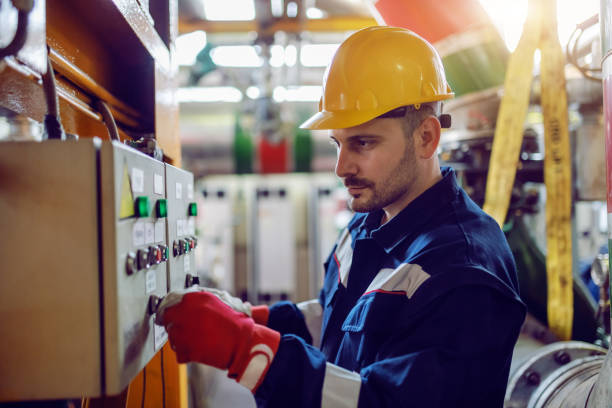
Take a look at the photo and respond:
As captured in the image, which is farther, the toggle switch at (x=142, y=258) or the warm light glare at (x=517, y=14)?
the warm light glare at (x=517, y=14)

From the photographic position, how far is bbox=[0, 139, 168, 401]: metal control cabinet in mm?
674

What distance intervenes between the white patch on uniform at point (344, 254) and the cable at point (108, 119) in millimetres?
668

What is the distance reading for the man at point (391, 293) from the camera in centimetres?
87

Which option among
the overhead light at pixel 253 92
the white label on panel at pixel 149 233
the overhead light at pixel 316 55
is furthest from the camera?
the overhead light at pixel 316 55

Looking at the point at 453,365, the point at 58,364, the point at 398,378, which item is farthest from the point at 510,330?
the point at 58,364

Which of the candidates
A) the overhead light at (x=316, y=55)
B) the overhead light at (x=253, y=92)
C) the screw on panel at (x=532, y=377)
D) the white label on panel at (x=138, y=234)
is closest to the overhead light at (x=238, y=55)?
the overhead light at (x=253, y=92)

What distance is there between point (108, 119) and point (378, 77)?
66cm

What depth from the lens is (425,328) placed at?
91 centimetres

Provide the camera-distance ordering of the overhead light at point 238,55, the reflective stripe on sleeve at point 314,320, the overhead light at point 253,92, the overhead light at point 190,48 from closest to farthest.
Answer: the reflective stripe on sleeve at point 314,320 < the overhead light at point 253,92 < the overhead light at point 190,48 < the overhead light at point 238,55

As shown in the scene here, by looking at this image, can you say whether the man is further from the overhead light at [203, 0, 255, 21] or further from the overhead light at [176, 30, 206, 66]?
the overhead light at [176, 30, 206, 66]

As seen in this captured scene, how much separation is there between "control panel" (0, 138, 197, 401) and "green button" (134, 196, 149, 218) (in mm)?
72

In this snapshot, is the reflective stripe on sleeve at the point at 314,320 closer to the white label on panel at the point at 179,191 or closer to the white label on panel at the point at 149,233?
the white label on panel at the point at 179,191

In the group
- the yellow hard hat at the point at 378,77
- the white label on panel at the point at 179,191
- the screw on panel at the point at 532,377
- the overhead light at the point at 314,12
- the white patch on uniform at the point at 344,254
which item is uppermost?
the overhead light at the point at 314,12

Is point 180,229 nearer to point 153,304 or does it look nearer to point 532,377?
point 153,304
